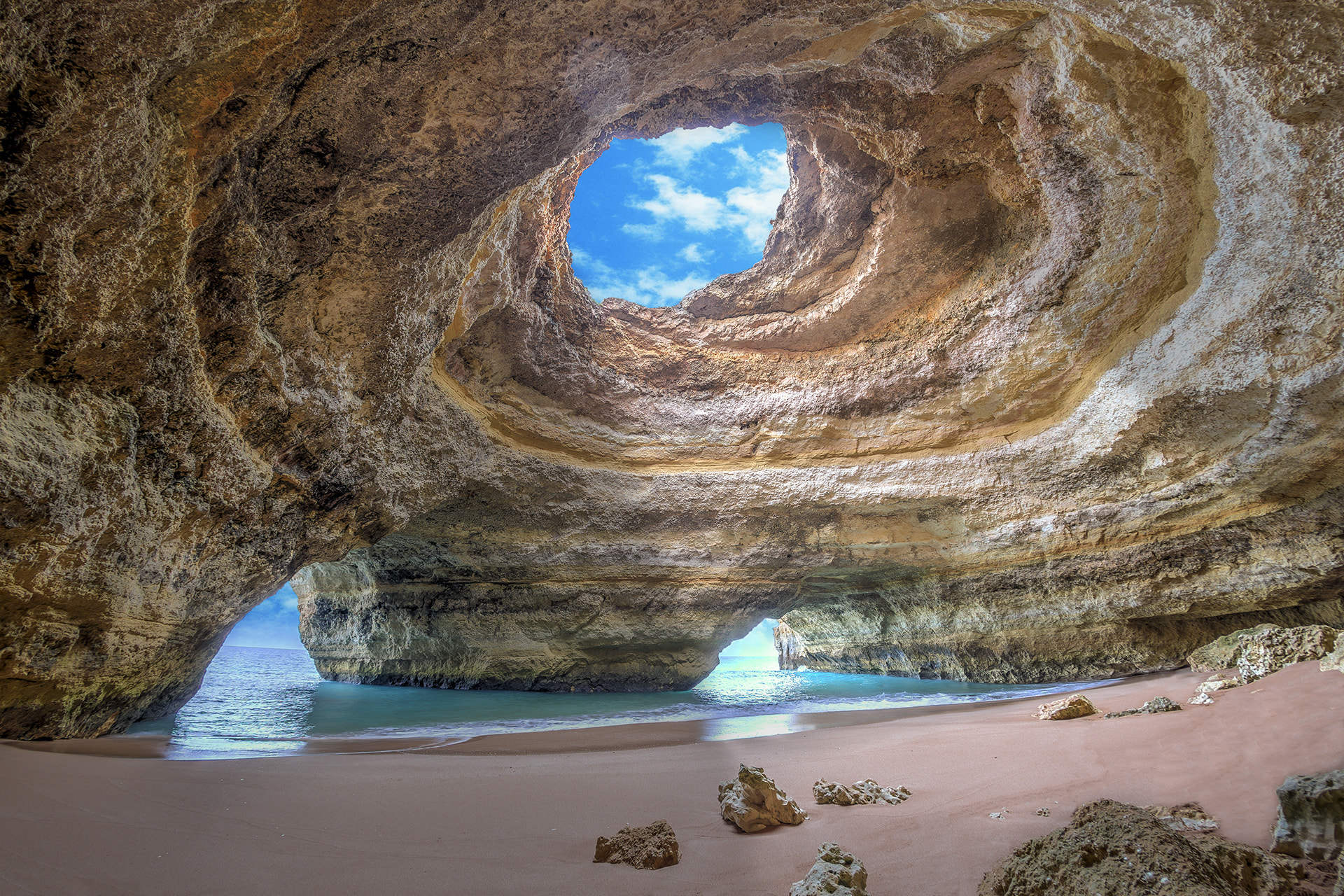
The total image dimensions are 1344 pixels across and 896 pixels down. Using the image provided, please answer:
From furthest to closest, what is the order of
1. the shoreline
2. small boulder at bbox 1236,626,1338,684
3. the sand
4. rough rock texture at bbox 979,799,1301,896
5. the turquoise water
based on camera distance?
the turquoise water < small boulder at bbox 1236,626,1338,684 < the shoreline < the sand < rough rock texture at bbox 979,799,1301,896

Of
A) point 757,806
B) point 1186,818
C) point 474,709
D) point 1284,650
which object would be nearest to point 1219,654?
point 1284,650

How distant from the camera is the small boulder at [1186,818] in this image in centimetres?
172

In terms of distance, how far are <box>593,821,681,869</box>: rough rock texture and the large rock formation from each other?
379 cm

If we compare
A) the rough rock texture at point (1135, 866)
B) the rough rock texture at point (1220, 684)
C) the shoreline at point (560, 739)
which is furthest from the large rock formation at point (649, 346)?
the rough rock texture at point (1135, 866)

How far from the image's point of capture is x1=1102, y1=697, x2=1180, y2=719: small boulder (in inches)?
137

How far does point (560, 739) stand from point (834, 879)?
3.38 metres

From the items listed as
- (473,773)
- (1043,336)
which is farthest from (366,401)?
(1043,336)

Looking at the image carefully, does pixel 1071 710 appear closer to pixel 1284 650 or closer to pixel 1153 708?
pixel 1153 708

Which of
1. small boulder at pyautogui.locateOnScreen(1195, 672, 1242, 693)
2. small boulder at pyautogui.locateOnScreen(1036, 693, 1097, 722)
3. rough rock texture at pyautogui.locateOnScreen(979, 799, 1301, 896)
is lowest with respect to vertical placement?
small boulder at pyautogui.locateOnScreen(1036, 693, 1097, 722)

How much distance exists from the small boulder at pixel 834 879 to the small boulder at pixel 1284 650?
4.05 m

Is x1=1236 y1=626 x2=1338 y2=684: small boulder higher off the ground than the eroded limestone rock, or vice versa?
x1=1236 y1=626 x2=1338 y2=684: small boulder

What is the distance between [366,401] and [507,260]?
2.04 meters

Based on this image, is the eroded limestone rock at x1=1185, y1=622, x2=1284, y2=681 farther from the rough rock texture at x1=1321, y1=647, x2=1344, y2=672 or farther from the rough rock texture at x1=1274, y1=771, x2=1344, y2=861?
the rough rock texture at x1=1274, y1=771, x2=1344, y2=861

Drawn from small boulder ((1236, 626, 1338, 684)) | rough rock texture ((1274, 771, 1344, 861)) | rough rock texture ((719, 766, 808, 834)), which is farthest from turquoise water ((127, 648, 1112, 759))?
rough rock texture ((1274, 771, 1344, 861))
